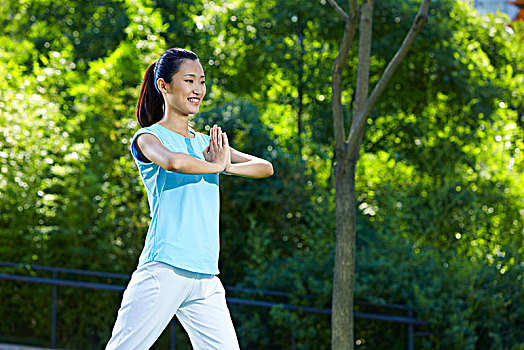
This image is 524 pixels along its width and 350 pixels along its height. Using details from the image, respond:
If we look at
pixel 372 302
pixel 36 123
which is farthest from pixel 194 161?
pixel 36 123

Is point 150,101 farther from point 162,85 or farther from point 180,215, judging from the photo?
point 180,215

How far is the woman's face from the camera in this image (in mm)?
3205

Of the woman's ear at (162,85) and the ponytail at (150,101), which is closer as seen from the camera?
the woman's ear at (162,85)

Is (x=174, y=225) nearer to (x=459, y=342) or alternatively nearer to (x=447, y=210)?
(x=459, y=342)

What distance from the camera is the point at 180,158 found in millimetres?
2961

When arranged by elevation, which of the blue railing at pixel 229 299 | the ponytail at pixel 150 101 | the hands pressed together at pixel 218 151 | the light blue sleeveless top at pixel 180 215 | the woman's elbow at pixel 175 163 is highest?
the ponytail at pixel 150 101

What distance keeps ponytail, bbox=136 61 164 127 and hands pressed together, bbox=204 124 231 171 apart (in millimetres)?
330

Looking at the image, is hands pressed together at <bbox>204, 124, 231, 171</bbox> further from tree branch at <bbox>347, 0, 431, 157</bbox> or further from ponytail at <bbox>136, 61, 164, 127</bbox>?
tree branch at <bbox>347, 0, 431, 157</bbox>

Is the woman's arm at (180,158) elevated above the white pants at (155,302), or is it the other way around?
the woman's arm at (180,158)

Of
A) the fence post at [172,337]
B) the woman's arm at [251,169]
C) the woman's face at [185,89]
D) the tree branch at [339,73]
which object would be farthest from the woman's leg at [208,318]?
the fence post at [172,337]

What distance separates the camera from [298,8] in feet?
31.1

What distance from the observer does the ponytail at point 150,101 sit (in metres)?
3.38

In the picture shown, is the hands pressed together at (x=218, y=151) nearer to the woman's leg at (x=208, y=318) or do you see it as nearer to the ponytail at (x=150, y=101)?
the ponytail at (x=150, y=101)

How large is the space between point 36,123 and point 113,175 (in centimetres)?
102
